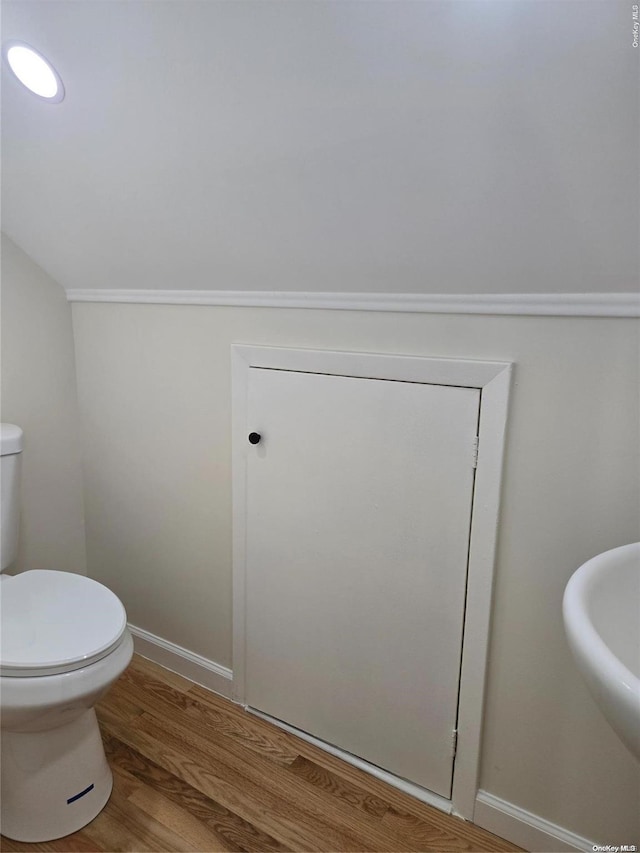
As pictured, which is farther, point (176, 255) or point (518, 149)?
point (176, 255)

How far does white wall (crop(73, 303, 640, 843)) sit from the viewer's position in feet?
3.75

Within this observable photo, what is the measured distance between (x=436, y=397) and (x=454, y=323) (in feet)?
0.56

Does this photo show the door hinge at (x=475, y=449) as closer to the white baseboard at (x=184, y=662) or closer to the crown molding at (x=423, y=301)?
the crown molding at (x=423, y=301)

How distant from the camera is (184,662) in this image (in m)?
1.91

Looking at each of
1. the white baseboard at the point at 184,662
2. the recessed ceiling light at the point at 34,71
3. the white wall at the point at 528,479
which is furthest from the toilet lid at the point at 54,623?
the recessed ceiling light at the point at 34,71

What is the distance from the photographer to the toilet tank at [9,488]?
5.28 ft

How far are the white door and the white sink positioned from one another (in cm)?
42

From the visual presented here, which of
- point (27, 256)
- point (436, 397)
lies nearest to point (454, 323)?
point (436, 397)

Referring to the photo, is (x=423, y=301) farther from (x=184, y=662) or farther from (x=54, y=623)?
(x=184, y=662)

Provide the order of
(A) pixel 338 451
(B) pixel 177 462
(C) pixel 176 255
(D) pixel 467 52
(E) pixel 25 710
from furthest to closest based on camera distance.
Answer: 1. (B) pixel 177 462
2. (C) pixel 176 255
3. (A) pixel 338 451
4. (E) pixel 25 710
5. (D) pixel 467 52

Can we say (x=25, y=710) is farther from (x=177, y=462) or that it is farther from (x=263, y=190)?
(x=263, y=190)

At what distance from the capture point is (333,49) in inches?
36.9

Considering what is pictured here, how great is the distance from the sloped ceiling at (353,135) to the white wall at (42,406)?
0.44 m

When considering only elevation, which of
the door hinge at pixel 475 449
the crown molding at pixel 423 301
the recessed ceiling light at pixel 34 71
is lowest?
the door hinge at pixel 475 449
